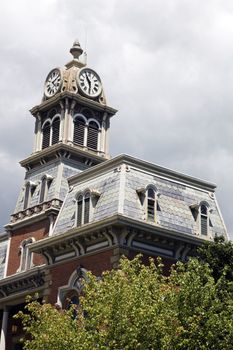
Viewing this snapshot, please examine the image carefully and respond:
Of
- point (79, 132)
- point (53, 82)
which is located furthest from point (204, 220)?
point (53, 82)

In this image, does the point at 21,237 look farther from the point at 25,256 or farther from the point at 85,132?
the point at 85,132

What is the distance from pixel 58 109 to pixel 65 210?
528 inches

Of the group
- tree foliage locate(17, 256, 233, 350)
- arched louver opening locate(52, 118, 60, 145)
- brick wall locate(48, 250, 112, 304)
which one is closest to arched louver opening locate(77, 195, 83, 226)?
brick wall locate(48, 250, 112, 304)

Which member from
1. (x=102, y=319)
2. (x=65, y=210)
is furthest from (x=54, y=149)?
(x=102, y=319)

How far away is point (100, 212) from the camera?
34.4 metres

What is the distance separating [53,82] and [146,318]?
29.7 m

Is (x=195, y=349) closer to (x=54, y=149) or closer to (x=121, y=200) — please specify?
(x=121, y=200)

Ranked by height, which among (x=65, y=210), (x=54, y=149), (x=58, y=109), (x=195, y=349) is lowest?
(x=195, y=349)

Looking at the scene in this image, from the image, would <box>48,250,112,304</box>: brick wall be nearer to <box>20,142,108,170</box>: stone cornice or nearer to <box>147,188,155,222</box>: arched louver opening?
<box>147,188,155,222</box>: arched louver opening

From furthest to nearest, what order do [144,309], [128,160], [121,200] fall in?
[128,160] < [121,200] < [144,309]

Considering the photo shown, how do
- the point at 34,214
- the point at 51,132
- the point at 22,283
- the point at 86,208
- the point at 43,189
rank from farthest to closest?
the point at 51,132
the point at 43,189
the point at 34,214
the point at 22,283
the point at 86,208

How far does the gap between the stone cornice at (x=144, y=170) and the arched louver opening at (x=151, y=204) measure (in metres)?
1.50

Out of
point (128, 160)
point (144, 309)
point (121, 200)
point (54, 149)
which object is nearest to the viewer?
point (144, 309)

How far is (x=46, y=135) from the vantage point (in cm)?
4947
